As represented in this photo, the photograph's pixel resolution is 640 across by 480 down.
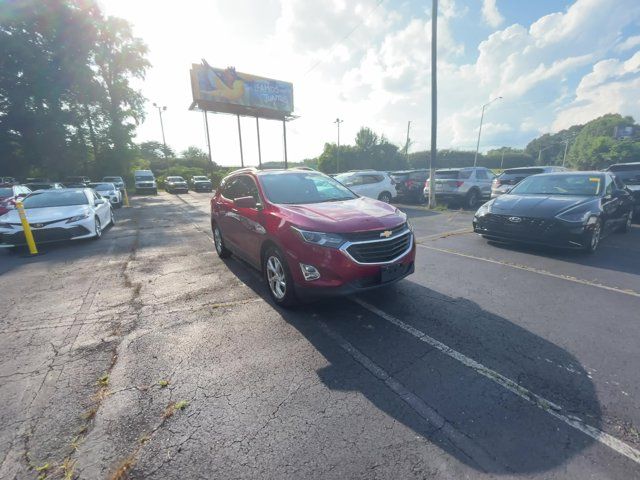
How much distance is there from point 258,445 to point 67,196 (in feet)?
31.0

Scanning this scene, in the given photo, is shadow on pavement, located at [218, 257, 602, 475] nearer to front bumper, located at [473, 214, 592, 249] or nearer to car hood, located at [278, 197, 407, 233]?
car hood, located at [278, 197, 407, 233]

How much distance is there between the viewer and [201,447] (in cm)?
191

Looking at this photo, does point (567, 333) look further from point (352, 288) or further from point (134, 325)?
point (134, 325)

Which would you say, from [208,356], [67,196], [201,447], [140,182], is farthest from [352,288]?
[140,182]

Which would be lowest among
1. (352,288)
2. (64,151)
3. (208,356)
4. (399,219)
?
(208,356)

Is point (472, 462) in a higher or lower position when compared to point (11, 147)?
lower

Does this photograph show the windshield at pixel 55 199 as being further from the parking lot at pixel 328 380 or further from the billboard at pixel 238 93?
Result: the billboard at pixel 238 93

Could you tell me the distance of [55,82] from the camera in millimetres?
24875

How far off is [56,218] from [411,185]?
1378 centimetres

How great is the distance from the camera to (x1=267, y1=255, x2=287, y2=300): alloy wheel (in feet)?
12.1

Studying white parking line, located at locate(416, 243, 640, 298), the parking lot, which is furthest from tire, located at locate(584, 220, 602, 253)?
white parking line, located at locate(416, 243, 640, 298)

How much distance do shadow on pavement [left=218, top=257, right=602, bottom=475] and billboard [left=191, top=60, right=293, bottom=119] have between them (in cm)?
2663

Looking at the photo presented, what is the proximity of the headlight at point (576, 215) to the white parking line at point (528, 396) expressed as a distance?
13.9ft

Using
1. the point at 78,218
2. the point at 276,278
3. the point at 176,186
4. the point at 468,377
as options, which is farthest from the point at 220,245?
the point at 176,186
